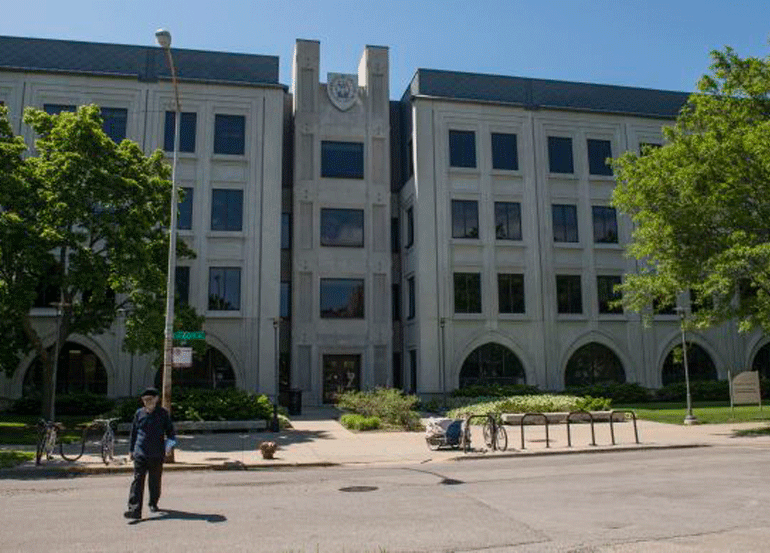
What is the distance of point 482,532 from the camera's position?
26.6 ft

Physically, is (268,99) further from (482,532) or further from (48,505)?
(482,532)

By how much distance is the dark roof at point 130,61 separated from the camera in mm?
34312

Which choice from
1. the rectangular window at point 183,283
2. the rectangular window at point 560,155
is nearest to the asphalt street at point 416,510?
the rectangular window at point 183,283

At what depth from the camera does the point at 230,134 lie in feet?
117

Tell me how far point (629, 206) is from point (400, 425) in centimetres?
1124

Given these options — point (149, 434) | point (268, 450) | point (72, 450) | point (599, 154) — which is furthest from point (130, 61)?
point (149, 434)

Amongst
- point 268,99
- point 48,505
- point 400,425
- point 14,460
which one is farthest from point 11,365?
point 268,99

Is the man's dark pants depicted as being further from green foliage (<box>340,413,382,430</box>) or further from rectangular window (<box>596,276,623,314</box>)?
rectangular window (<box>596,276,623,314</box>)

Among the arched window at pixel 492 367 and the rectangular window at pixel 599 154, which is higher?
the rectangular window at pixel 599 154

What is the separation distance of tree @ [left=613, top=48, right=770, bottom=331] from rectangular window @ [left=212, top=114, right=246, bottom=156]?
19766 millimetres

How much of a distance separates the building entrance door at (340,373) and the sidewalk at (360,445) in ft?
33.7

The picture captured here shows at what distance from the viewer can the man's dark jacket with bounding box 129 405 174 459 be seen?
9508 mm

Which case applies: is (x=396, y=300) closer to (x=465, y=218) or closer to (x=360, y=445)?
(x=465, y=218)

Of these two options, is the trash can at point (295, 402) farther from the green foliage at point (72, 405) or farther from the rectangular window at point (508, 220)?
the rectangular window at point (508, 220)
